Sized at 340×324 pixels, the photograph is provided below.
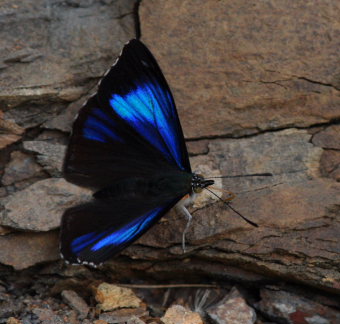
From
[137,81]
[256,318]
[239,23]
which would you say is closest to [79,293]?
[256,318]

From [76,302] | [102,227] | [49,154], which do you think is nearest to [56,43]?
[49,154]

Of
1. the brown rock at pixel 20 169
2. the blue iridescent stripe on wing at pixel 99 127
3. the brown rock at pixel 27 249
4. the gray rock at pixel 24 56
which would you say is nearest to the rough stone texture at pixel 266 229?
the brown rock at pixel 27 249

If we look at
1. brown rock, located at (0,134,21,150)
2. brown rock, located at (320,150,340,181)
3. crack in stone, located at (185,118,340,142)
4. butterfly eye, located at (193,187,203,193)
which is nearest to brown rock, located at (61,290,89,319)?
butterfly eye, located at (193,187,203,193)

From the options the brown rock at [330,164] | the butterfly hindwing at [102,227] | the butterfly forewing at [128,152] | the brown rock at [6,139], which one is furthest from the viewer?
the brown rock at [6,139]

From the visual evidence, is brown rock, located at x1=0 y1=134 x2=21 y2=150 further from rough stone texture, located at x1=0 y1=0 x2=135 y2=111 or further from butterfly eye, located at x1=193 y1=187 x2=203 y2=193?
butterfly eye, located at x1=193 y1=187 x2=203 y2=193

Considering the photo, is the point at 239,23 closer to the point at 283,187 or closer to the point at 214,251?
the point at 283,187

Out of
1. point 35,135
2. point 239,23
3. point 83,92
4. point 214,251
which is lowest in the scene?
point 214,251

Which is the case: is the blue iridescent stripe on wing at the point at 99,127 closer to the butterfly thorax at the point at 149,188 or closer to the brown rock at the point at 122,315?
the butterfly thorax at the point at 149,188
